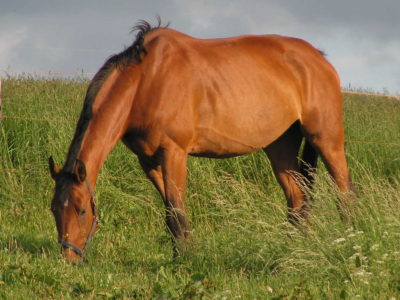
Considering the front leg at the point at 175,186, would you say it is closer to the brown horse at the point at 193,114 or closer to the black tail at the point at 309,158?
the brown horse at the point at 193,114

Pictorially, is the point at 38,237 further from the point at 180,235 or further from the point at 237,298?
the point at 237,298

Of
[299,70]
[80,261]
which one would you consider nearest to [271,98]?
[299,70]

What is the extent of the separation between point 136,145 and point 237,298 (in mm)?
2165

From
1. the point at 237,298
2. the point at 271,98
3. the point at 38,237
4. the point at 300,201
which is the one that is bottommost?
the point at 38,237

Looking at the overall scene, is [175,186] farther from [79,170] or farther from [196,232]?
[196,232]

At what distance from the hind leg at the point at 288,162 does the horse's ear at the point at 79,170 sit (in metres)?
2.53

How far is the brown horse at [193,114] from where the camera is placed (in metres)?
6.04

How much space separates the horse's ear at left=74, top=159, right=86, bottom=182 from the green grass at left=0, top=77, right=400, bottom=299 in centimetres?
69

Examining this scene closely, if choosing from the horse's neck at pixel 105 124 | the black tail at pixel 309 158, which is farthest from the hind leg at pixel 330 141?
the horse's neck at pixel 105 124

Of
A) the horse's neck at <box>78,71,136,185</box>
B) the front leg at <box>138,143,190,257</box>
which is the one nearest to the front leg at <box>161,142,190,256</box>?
the front leg at <box>138,143,190,257</box>

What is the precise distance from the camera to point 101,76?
6.26 meters

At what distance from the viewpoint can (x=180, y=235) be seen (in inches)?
244

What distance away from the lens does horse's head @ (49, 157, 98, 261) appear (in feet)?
19.0

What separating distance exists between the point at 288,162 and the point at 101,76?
7.75 ft
